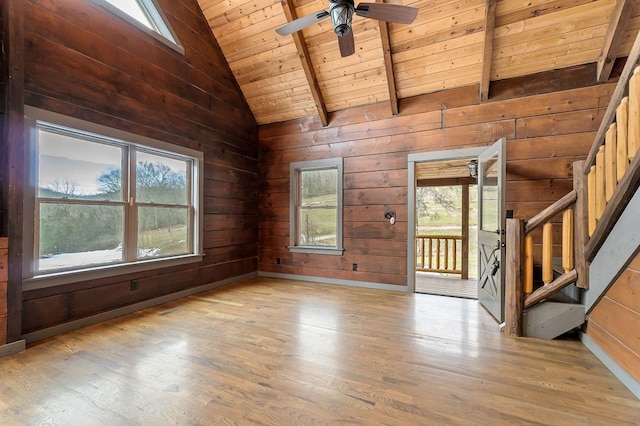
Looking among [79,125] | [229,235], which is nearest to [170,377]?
[79,125]

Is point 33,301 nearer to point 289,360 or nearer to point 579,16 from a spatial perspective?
point 289,360

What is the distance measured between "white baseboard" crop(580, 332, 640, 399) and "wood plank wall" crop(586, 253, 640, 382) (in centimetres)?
3

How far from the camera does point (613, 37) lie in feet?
9.71

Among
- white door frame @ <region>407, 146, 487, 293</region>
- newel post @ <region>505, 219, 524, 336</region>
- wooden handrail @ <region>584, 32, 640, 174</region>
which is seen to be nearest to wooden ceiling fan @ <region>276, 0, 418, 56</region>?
wooden handrail @ <region>584, 32, 640, 174</region>

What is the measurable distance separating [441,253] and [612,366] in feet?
13.6

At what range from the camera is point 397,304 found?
11.9 ft

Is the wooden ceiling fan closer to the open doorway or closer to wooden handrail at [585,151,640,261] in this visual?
wooden handrail at [585,151,640,261]

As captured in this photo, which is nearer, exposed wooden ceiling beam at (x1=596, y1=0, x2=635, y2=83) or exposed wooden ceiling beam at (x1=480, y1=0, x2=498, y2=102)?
exposed wooden ceiling beam at (x1=596, y1=0, x2=635, y2=83)

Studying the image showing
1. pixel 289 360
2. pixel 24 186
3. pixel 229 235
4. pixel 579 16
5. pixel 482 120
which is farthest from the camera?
pixel 229 235

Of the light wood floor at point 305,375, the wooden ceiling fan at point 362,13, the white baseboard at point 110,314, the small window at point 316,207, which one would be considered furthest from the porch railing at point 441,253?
the wooden ceiling fan at point 362,13

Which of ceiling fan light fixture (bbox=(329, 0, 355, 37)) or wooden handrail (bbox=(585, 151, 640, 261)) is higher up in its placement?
ceiling fan light fixture (bbox=(329, 0, 355, 37))

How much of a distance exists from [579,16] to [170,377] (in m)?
5.09

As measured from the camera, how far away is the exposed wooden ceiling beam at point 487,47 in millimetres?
2982

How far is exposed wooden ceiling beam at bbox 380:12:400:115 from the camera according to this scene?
11.5 ft
